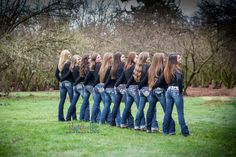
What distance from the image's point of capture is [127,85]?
25.9 feet

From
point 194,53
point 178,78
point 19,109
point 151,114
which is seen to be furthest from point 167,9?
point 194,53

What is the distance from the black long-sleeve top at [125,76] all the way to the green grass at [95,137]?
76 cm

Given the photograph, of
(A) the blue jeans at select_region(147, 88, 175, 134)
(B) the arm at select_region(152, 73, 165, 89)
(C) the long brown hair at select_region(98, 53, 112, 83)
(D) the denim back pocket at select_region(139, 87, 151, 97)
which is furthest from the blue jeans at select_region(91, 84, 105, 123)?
(B) the arm at select_region(152, 73, 165, 89)

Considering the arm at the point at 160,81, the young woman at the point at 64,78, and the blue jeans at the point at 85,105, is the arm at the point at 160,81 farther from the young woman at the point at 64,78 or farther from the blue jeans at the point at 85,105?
the young woman at the point at 64,78

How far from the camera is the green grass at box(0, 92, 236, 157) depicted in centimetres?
576

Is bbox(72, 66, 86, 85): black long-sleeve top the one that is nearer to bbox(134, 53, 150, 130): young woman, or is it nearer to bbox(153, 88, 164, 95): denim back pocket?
bbox(134, 53, 150, 130): young woman

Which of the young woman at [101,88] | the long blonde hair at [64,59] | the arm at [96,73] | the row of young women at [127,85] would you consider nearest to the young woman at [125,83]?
the row of young women at [127,85]

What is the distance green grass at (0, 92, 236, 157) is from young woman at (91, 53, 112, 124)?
0.33 m

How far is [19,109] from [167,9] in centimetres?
309

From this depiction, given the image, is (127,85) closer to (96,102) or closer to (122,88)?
(122,88)

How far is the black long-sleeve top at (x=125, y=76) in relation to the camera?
789 centimetres

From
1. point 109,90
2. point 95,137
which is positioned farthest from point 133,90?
point 95,137

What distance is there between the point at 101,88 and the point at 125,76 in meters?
0.68

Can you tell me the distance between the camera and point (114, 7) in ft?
20.1
